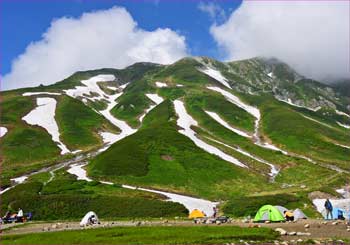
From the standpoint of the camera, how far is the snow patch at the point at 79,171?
114 meters

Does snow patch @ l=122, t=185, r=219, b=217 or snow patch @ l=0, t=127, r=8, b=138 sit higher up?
snow patch @ l=0, t=127, r=8, b=138

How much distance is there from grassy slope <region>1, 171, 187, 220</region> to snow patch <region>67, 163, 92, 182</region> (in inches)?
461

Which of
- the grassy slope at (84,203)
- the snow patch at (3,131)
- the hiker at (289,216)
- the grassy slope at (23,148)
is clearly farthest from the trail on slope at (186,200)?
the snow patch at (3,131)

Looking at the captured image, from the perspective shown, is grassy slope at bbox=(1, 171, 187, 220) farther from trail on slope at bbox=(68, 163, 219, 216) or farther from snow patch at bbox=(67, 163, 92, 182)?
snow patch at bbox=(67, 163, 92, 182)

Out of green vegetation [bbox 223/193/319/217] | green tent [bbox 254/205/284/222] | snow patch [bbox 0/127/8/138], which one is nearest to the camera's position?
green tent [bbox 254/205/284/222]

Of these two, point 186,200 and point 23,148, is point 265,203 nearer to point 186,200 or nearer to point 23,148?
point 186,200

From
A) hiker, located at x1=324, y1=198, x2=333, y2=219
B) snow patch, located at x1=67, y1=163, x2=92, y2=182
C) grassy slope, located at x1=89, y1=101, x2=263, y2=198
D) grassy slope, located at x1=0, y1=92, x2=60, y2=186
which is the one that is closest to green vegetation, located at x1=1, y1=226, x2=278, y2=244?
hiker, located at x1=324, y1=198, x2=333, y2=219

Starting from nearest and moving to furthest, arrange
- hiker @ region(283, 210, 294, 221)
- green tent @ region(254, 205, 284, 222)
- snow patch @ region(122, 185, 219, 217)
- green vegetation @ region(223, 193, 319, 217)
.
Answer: green tent @ region(254, 205, 284, 222) → hiker @ region(283, 210, 294, 221) → green vegetation @ region(223, 193, 319, 217) → snow patch @ region(122, 185, 219, 217)

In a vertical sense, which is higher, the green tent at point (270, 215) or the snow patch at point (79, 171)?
the snow patch at point (79, 171)

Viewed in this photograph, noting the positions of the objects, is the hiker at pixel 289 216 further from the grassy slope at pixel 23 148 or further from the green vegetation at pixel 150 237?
the grassy slope at pixel 23 148

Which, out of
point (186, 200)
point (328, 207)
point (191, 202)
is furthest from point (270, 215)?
point (186, 200)

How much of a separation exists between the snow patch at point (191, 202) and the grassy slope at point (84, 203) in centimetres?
346

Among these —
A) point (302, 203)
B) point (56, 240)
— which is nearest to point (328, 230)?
point (56, 240)

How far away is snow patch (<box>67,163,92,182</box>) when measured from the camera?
114 metres
